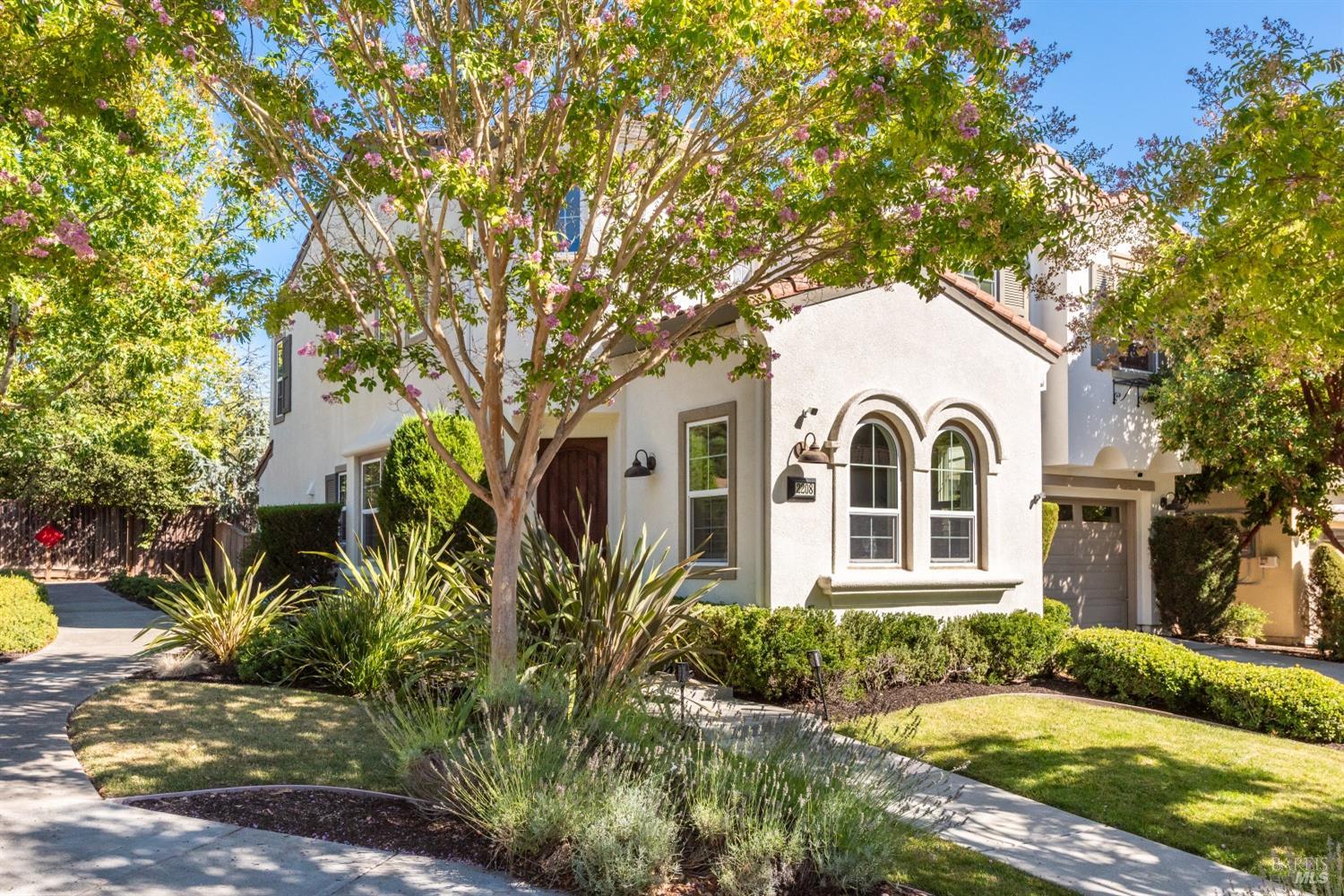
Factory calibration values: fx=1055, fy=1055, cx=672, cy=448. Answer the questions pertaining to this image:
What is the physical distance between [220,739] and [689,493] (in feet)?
18.1

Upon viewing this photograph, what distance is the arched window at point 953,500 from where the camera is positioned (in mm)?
11953

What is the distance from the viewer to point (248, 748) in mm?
6996

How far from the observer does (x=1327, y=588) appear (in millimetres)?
17078

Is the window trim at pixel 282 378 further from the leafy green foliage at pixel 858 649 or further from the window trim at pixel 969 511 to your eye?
the leafy green foliage at pixel 858 649

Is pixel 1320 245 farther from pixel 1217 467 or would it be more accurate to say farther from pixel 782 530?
pixel 1217 467

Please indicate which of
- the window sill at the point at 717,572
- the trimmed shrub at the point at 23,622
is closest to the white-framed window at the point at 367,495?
the trimmed shrub at the point at 23,622

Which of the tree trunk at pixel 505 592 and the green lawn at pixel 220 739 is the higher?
the tree trunk at pixel 505 592

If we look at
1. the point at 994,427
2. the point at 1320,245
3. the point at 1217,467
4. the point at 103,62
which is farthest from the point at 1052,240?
the point at 1217,467

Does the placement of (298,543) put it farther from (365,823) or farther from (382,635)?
(365,823)

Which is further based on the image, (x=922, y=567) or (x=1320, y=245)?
(x=922, y=567)

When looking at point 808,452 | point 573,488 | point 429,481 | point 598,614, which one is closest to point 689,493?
point 808,452

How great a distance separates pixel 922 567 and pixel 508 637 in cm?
563

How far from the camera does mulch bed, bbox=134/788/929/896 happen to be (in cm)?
507

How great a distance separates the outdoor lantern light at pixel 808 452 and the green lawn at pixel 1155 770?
2.60 metres
